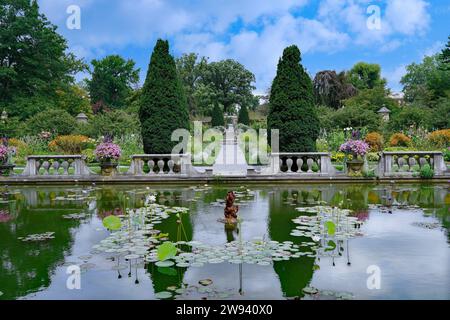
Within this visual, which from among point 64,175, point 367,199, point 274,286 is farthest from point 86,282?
point 64,175

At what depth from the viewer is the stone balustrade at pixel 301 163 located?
14141 millimetres

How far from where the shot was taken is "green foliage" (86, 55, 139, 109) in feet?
199

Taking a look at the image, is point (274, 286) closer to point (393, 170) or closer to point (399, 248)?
point (399, 248)

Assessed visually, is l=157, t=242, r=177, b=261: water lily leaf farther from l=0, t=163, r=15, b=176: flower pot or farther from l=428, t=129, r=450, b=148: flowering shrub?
l=428, t=129, r=450, b=148: flowering shrub

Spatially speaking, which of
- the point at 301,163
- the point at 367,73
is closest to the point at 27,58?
the point at 301,163

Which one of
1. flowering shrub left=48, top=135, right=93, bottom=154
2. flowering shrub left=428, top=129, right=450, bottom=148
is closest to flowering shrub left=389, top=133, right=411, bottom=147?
flowering shrub left=428, top=129, right=450, bottom=148

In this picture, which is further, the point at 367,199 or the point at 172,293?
the point at 367,199

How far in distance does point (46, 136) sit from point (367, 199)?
1951 cm

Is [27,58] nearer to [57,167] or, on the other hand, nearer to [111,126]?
[111,126]

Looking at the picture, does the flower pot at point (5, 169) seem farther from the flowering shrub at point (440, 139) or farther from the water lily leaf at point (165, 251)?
the flowering shrub at point (440, 139)

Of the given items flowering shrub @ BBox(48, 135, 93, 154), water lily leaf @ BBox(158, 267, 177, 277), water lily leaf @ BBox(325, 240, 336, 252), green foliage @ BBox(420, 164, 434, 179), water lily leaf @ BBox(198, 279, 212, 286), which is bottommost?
water lily leaf @ BBox(198, 279, 212, 286)

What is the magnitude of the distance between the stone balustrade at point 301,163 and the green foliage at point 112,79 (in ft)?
157

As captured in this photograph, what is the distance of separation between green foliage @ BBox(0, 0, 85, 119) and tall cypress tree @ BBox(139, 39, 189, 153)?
24.7 m
